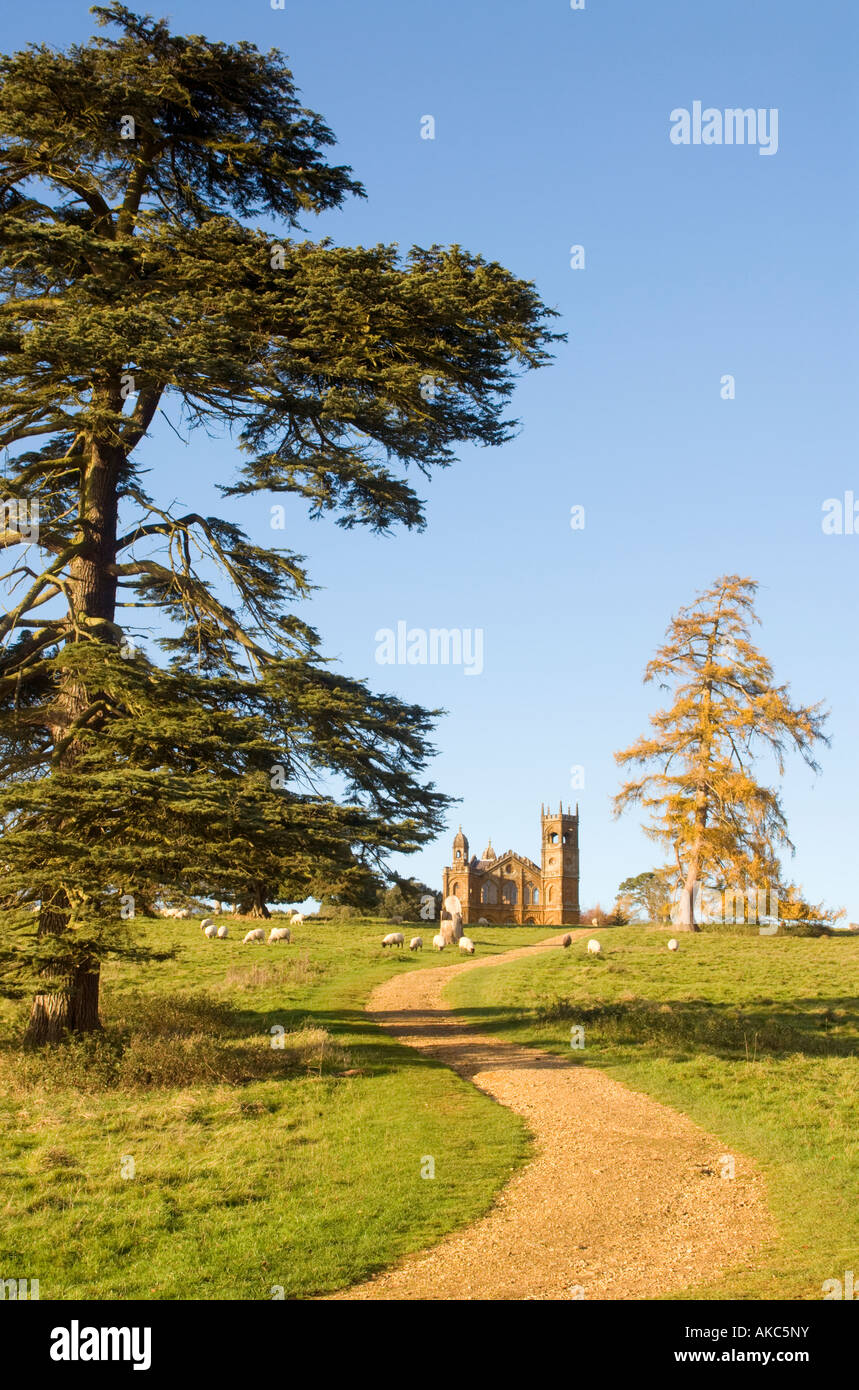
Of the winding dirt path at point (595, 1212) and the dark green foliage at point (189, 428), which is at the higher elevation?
the dark green foliage at point (189, 428)

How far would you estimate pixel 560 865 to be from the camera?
291 feet

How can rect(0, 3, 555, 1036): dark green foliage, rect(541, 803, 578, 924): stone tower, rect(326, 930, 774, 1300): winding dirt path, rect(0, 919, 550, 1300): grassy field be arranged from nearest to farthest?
rect(326, 930, 774, 1300): winding dirt path
rect(0, 919, 550, 1300): grassy field
rect(0, 3, 555, 1036): dark green foliage
rect(541, 803, 578, 924): stone tower

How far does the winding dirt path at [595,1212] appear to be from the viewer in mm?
8086

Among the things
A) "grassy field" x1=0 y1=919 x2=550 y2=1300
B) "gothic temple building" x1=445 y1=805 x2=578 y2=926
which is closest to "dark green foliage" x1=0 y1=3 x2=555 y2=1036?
"grassy field" x1=0 y1=919 x2=550 y2=1300

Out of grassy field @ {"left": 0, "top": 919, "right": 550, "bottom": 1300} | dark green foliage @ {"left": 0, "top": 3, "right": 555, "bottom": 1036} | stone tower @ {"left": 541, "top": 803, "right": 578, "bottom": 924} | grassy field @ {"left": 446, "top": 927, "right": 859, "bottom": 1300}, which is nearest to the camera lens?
grassy field @ {"left": 0, "top": 919, "right": 550, "bottom": 1300}

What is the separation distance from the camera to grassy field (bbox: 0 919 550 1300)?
853 centimetres

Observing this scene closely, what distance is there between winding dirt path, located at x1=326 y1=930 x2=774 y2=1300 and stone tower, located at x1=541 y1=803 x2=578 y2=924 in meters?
72.9

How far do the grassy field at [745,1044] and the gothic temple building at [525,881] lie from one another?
53938mm

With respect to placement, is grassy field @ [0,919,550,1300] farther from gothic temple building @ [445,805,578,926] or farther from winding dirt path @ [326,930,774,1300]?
gothic temple building @ [445,805,578,926]

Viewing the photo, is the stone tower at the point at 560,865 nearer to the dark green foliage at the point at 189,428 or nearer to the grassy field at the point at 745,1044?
the grassy field at the point at 745,1044

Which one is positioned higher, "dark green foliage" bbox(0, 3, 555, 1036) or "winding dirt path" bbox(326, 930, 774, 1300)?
"dark green foliage" bbox(0, 3, 555, 1036)

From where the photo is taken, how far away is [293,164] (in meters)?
19.0

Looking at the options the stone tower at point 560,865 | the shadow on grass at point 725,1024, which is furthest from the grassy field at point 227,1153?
the stone tower at point 560,865

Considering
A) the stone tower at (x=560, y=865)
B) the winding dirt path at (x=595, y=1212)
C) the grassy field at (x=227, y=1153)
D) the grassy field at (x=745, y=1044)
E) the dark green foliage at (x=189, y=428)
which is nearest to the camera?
the winding dirt path at (x=595, y=1212)
